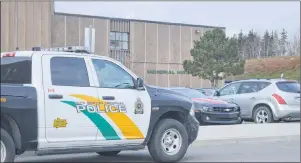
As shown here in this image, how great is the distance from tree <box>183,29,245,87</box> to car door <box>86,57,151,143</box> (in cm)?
4476

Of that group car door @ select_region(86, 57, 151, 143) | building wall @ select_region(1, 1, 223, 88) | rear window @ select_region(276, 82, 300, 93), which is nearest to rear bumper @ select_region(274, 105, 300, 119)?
rear window @ select_region(276, 82, 300, 93)

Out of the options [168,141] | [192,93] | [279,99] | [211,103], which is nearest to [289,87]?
[279,99]

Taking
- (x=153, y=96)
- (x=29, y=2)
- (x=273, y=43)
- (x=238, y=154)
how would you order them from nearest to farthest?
(x=153, y=96)
(x=238, y=154)
(x=29, y=2)
(x=273, y=43)

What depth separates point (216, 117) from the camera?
16688 millimetres

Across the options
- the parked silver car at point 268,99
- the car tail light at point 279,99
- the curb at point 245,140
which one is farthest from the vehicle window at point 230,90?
the curb at point 245,140

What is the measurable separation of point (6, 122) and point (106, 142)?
5.74 ft

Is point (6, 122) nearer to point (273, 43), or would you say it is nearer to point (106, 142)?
point (106, 142)

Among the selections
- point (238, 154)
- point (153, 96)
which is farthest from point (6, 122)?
point (238, 154)

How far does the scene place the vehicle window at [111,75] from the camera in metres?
9.33

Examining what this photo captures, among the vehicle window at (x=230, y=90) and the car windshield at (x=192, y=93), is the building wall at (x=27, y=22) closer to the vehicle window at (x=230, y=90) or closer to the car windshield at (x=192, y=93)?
the vehicle window at (x=230, y=90)

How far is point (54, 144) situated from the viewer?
27.9 ft

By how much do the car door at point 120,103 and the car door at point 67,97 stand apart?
0.76 feet

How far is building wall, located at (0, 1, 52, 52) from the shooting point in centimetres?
3641

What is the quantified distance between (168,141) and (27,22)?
30210mm
